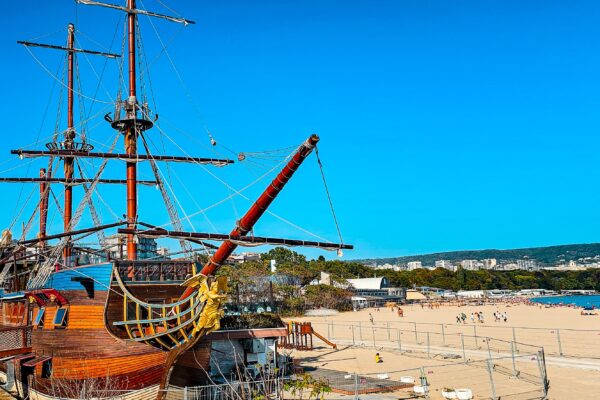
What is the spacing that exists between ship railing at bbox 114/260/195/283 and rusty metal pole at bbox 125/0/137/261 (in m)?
4.49

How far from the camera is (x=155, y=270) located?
655 inches

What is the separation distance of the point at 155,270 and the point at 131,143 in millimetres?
8477

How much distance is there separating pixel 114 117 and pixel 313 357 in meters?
15.2

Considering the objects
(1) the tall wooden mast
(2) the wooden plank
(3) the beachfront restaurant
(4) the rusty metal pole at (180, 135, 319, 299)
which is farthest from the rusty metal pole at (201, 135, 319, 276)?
(3) the beachfront restaurant

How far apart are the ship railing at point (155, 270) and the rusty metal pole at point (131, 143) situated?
4.49 m

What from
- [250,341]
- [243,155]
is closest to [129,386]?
[250,341]

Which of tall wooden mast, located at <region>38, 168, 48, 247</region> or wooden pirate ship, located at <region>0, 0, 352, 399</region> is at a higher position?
tall wooden mast, located at <region>38, 168, 48, 247</region>

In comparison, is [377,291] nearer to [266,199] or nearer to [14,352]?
[14,352]

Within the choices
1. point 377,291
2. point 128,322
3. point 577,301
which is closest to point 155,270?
point 128,322

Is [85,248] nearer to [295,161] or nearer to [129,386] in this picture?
[129,386]

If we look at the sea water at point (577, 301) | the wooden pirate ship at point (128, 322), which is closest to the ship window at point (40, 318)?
the wooden pirate ship at point (128, 322)

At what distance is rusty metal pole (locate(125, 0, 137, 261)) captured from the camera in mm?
21141

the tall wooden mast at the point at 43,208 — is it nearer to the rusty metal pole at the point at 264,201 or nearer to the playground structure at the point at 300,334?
the playground structure at the point at 300,334

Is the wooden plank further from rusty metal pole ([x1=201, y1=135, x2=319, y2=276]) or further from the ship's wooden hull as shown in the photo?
rusty metal pole ([x1=201, y1=135, x2=319, y2=276])
